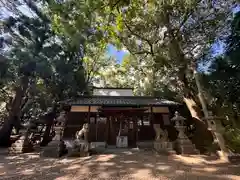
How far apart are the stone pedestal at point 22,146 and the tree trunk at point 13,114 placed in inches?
133

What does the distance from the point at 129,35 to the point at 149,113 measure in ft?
16.6

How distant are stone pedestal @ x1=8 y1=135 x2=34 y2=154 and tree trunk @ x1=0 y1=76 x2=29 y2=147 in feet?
11.1

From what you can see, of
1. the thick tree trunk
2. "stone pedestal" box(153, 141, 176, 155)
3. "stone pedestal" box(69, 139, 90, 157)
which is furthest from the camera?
the thick tree trunk

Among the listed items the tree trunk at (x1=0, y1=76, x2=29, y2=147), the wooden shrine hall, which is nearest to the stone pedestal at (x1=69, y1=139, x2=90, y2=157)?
the wooden shrine hall

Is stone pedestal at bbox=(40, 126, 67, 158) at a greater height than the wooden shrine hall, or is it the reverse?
the wooden shrine hall

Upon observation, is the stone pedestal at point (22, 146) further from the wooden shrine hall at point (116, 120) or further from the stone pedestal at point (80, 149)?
the stone pedestal at point (80, 149)

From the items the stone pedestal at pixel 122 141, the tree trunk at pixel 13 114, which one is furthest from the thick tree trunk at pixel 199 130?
the tree trunk at pixel 13 114

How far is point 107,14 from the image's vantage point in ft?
21.7

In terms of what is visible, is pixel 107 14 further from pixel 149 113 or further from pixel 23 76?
pixel 23 76

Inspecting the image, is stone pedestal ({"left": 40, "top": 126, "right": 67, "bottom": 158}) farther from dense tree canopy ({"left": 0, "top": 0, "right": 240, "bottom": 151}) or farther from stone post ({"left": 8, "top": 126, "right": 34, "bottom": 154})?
dense tree canopy ({"left": 0, "top": 0, "right": 240, "bottom": 151})

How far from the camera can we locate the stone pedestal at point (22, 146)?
8.87 meters

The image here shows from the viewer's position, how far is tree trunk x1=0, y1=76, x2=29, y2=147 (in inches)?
461

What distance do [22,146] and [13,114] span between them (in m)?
4.20

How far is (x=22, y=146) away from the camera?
8953 mm
